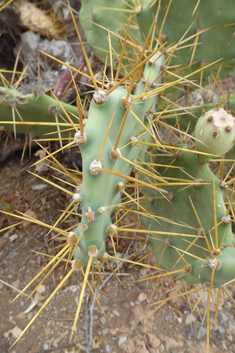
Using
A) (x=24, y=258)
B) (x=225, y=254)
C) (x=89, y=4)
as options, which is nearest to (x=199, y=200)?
(x=225, y=254)

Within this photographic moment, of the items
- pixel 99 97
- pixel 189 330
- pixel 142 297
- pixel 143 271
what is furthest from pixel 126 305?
pixel 99 97

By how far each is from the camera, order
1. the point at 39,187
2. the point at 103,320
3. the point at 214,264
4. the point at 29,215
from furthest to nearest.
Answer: the point at 39,187, the point at 29,215, the point at 103,320, the point at 214,264

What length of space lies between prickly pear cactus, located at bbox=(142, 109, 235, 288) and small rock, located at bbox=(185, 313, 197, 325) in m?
0.26

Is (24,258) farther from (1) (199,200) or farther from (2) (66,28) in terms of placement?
(2) (66,28)

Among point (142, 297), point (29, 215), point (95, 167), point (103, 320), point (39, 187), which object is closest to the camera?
point (95, 167)

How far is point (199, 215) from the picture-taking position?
1.01m

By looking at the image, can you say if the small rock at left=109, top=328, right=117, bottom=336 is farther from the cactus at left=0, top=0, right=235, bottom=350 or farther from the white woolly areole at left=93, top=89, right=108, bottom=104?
the white woolly areole at left=93, top=89, right=108, bottom=104

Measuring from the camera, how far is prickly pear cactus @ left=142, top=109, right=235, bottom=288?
780 mm

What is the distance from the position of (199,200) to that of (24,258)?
956 mm

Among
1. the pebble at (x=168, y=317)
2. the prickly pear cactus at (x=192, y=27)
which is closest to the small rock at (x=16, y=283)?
the pebble at (x=168, y=317)

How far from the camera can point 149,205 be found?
123 cm

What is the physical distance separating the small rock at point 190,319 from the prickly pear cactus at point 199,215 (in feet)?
0.86

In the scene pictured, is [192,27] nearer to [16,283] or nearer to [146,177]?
[146,177]

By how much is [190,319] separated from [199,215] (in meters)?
0.52
